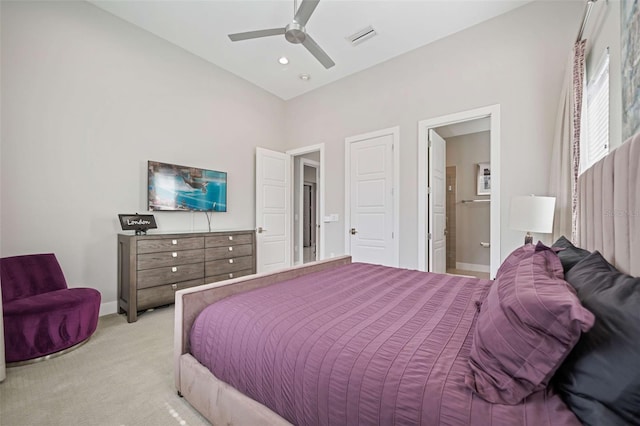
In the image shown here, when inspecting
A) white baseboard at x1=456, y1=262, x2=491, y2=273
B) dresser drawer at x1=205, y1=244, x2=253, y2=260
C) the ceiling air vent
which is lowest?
white baseboard at x1=456, y1=262, x2=491, y2=273

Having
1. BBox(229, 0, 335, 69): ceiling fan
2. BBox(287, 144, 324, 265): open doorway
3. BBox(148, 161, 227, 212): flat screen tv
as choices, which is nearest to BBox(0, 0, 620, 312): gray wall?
BBox(148, 161, 227, 212): flat screen tv

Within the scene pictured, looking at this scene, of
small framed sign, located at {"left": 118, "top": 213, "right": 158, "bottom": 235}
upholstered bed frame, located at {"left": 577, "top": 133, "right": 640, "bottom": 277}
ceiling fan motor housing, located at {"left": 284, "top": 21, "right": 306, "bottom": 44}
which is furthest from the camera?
small framed sign, located at {"left": 118, "top": 213, "right": 158, "bottom": 235}

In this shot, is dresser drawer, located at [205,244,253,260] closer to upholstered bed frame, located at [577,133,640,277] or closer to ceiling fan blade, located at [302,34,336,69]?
ceiling fan blade, located at [302,34,336,69]

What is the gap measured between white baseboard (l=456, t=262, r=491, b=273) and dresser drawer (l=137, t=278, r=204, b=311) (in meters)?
5.11

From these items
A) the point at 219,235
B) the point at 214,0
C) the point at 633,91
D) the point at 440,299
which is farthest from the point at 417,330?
the point at 214,0

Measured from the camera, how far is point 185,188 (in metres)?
3.54

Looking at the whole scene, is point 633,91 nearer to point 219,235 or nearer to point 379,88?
point 379,88

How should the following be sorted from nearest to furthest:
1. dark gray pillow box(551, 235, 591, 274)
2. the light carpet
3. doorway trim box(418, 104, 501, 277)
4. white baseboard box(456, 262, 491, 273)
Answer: dark gray pillow box(551, 235, 591, 274) < the light carpet < doorway trim box(418, 104, 501, 277) < white baseboard box(456, 262, 491, 273)

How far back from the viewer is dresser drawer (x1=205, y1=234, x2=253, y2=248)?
3383 mm

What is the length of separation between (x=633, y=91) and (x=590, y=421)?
1.61 m

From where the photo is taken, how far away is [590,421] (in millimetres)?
621

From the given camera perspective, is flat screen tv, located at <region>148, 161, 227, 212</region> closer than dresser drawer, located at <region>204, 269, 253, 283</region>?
Yes

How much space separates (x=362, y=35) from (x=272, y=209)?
2.86m

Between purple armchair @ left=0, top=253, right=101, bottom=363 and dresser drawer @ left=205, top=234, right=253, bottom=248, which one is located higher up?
dresser drawer @ left=205, top=234, right=253, bottom=248
